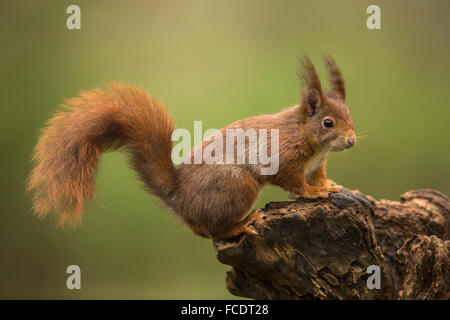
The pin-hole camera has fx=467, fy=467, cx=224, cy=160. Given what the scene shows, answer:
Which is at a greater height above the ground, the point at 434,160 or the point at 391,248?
the point at 434,160

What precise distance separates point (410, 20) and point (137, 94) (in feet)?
5.73

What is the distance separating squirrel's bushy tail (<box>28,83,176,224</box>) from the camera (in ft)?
6.32

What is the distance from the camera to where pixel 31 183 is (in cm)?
193

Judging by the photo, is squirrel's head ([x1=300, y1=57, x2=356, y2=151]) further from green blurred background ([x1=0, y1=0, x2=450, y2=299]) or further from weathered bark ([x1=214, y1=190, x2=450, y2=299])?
green blurred background ([x1=0, y1=0, x2=450, y2=299])

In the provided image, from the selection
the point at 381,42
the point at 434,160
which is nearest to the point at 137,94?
the point at 381,42

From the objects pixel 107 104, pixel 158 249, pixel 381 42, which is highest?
pixel 381 42

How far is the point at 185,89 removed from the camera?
2.86 meters

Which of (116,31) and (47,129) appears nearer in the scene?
(47,129)

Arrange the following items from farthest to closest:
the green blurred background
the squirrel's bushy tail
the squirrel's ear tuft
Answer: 1. the green blurred background
2. the squirrel's ear tuft
3. the squirrel's bushy tail

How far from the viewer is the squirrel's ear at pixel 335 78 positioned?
2.13 metres

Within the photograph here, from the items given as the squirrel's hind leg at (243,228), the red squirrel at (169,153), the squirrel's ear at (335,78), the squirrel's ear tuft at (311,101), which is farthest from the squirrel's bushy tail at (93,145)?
the squirrel's ear at (335,78)

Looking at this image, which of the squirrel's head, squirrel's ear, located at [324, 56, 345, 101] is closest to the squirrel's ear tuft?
the squirrel's head

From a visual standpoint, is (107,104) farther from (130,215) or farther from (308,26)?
(308,26)
